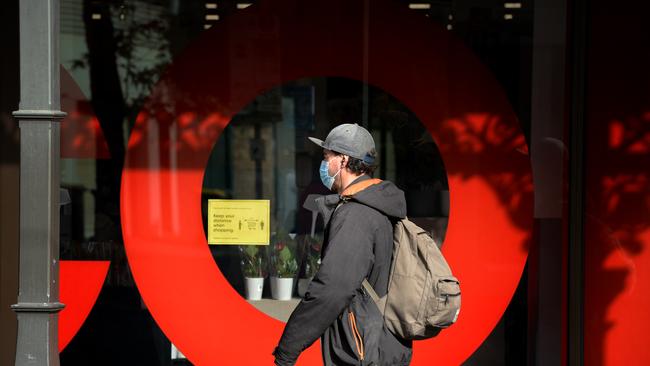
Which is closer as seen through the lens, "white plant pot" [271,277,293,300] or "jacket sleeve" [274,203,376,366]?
"jacket sleeve" [274,203,376,366]

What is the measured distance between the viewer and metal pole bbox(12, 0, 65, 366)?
169 inches

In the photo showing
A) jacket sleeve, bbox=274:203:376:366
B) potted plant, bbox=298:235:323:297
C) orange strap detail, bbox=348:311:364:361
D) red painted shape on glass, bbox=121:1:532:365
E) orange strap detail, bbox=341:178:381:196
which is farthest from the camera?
potted plant, bbox=298:235:323:297

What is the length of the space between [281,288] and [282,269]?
0.11 metres

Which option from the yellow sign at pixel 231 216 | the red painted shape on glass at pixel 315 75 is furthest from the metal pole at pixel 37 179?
the yellow sign at pixel 231 216

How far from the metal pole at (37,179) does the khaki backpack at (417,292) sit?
1.37 meters

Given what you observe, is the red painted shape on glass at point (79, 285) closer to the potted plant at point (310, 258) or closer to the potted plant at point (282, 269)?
the potted plant at point (282, 269)

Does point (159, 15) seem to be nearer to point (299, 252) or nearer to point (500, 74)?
point (299, 252)

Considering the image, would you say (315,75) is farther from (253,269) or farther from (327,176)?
(327,176)

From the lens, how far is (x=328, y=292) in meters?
3.69

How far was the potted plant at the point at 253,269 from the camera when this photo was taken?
5852 millimetres

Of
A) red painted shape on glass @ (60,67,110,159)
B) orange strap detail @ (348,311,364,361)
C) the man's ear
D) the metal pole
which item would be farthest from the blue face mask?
red painted shape on glass @ (60,67,110,159)

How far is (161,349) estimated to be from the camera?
19.3 ft

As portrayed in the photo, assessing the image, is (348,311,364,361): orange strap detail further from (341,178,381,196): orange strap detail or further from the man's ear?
the man's ear

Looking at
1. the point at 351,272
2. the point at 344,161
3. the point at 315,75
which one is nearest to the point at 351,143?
the point at 344,161
